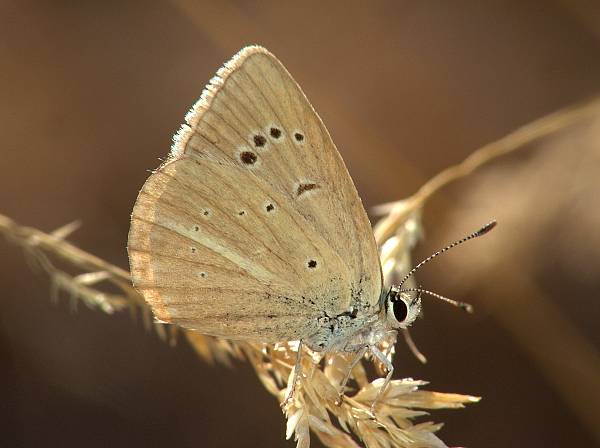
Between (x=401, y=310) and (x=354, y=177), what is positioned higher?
(x=354, y=177)

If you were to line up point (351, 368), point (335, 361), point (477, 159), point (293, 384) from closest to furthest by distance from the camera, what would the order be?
point (293, 384) < point (351, 368) < point (335, 361) < point (477, 159)

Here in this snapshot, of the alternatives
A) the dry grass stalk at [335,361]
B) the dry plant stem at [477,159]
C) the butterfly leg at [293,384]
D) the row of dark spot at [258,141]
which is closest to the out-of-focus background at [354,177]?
the dry plant stem at [477,159]

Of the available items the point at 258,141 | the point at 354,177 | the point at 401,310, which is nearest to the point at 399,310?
the point at 401,310

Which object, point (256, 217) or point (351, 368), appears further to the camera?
point (256, 217)

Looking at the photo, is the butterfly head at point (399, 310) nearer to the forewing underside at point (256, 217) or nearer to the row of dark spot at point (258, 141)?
the forewing underside at point (256, 217)

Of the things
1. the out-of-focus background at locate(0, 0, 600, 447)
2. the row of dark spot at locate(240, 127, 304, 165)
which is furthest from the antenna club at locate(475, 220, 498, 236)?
the out-of-focus background at locate(0, 0, 600, 447)

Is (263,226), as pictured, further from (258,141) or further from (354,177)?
(354,177)
